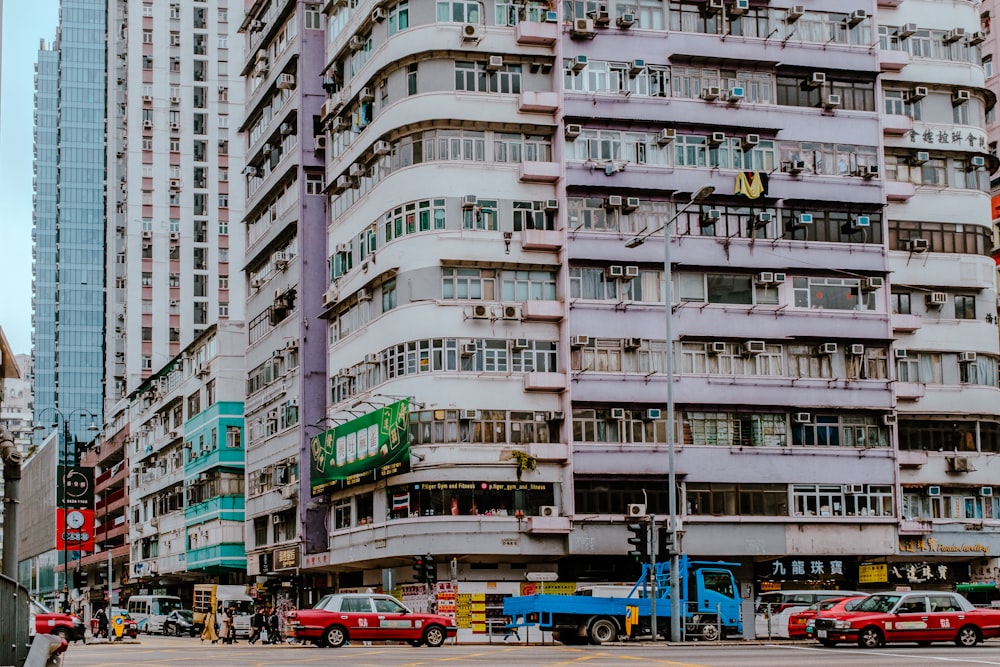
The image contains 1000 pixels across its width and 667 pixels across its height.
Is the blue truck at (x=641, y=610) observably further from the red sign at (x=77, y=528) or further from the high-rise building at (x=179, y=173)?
the high-rise building at (x=179, y=173)

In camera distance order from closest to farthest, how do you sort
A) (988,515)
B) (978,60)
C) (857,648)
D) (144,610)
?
1. (857,648)
2. (988,515)
3. (978,60)
4. (144,610)

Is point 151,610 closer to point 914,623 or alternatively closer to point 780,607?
point 780,607

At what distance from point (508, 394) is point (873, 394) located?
14.4m

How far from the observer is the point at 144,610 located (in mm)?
78625

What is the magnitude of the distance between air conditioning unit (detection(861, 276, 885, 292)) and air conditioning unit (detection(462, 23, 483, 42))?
17368 mm

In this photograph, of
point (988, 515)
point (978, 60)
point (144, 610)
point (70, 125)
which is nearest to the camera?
point (988, 515)

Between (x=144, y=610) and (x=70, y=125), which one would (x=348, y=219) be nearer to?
(x=144, y=610)

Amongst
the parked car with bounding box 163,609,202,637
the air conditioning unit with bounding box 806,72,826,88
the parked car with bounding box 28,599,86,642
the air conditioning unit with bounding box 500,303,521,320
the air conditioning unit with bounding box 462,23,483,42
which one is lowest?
the parked car with bounding box 163,609,202,637

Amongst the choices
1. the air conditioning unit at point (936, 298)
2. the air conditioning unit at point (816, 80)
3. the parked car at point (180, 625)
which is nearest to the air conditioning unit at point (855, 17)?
the air conditioning unit at point (816, 80)

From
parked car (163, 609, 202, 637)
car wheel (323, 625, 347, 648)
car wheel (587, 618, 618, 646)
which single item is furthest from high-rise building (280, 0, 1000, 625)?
parked car (163, 609, 202, 637)

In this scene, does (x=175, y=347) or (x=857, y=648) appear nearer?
(x=857, y=648)

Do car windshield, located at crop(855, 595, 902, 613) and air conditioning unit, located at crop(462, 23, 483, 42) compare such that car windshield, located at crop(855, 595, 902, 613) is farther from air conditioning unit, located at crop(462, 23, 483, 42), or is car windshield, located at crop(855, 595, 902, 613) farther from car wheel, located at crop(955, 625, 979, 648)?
air conditioning unit, located at crop(462, 23, 483, 42)

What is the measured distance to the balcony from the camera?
5628cm

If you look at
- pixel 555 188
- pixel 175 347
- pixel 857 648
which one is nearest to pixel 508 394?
pixel 555 188
